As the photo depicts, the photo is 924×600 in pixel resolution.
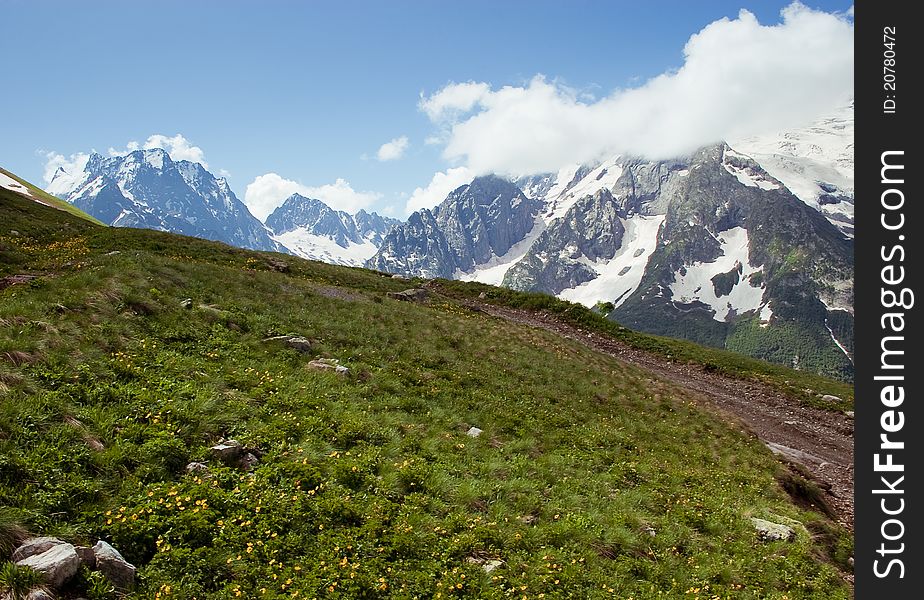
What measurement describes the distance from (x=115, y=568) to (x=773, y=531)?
58.3ft

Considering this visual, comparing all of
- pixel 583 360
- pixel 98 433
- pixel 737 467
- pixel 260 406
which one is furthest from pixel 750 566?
pixel 583 360

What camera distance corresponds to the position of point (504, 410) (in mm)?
21031

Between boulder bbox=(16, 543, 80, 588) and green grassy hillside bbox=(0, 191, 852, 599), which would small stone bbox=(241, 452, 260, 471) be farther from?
boulder bbox=(16, 543, 80, 588)

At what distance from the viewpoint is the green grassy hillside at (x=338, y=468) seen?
31.1 ft

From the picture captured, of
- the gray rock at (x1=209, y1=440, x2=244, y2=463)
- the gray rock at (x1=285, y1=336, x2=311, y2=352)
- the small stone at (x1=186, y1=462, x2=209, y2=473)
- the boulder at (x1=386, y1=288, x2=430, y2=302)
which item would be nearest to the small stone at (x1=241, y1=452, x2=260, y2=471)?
the gray rock at (x1=209, y1=440, x2=244, y2=463)

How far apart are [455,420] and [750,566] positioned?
10.4 metres

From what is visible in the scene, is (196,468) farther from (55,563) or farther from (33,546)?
(55,563)

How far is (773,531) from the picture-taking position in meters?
15.1

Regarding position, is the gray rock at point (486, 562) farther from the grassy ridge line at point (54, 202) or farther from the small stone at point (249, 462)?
the grassy ridge line at point (54, 202)

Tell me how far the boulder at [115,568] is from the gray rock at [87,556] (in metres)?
0.12

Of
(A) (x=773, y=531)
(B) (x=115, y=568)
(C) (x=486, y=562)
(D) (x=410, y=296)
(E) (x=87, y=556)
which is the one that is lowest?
(A) (x=773, y=531)

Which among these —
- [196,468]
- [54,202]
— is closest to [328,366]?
[196,468]

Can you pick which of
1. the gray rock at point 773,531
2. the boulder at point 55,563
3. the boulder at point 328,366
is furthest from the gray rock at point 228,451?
the gray rock at point 773,531

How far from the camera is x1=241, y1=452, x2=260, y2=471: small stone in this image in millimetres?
11914
